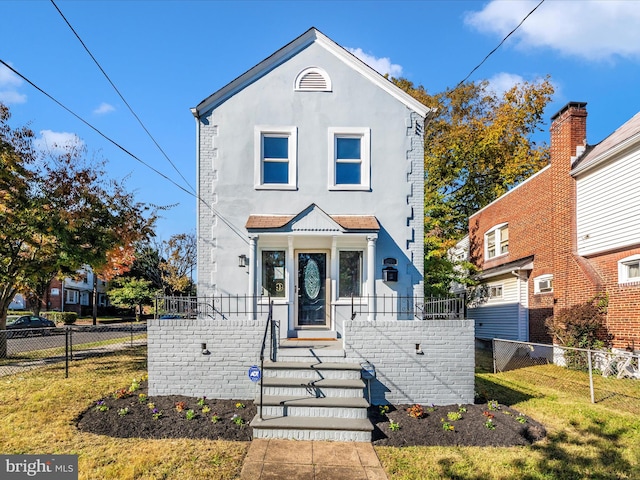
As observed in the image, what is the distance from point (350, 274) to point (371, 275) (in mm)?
659

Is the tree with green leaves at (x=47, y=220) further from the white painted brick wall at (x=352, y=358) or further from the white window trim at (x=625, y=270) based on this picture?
the white window trim at (x=625, y=270)

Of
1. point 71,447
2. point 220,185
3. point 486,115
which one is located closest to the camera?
point 71,447

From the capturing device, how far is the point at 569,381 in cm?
1161

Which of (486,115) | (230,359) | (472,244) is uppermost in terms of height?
(486,115)

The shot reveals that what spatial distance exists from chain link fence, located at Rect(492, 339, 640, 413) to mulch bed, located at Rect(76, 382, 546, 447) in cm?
258

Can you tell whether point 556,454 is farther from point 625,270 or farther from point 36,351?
point 36,351

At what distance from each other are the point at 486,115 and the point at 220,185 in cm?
2364

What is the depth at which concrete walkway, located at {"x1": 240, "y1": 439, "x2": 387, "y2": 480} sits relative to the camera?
5.60 m

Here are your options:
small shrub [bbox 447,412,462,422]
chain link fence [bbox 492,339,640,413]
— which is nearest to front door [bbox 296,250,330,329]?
small shrub [bbox 447,412,462,422]

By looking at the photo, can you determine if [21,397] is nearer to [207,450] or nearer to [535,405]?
[207,450]

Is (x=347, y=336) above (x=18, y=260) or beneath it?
beneath

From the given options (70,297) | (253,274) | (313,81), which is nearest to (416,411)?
(253,274)

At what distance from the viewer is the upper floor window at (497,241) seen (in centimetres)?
1989

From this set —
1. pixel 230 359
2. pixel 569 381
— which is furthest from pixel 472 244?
pixel 230 359
